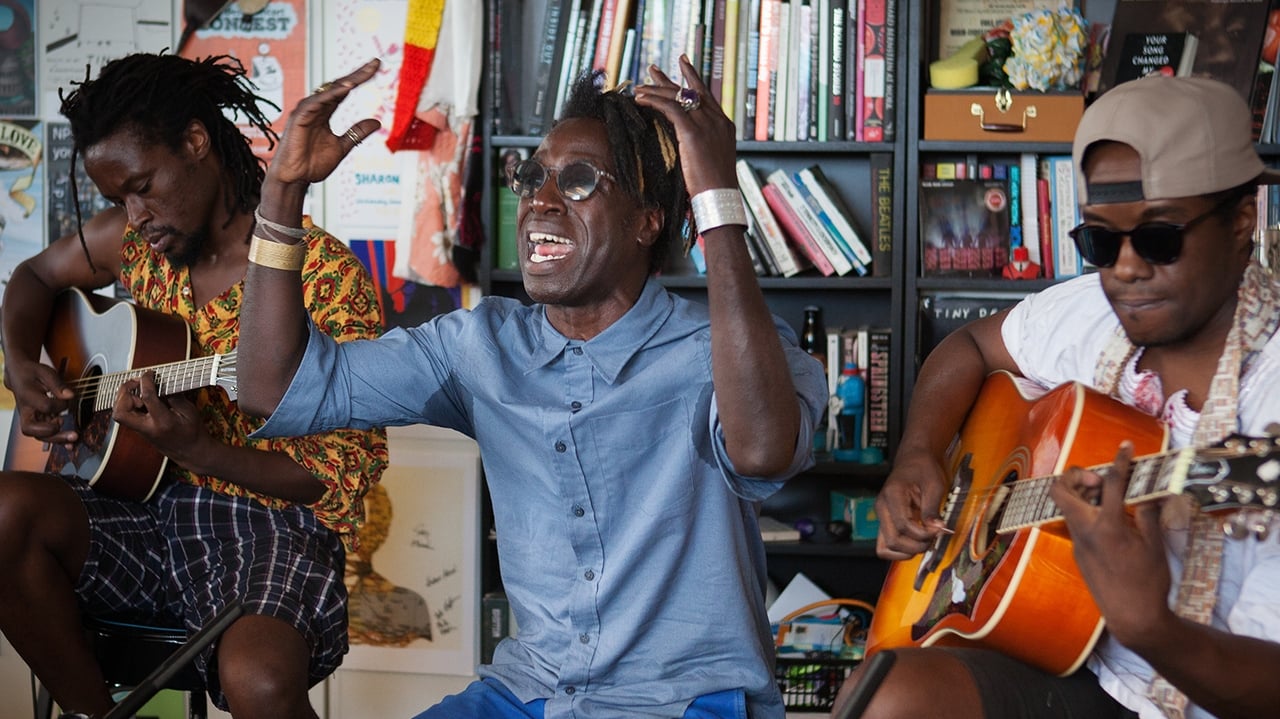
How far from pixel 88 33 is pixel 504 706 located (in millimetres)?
2549

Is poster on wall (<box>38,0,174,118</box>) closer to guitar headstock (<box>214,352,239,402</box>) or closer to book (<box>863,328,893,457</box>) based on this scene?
guitar headstock (<box>214,352,239,402</box>)

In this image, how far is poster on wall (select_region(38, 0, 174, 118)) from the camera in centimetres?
337

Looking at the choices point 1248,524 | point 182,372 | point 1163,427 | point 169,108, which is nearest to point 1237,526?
point 1248,524

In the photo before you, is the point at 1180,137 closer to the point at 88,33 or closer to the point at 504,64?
the point at 504,64

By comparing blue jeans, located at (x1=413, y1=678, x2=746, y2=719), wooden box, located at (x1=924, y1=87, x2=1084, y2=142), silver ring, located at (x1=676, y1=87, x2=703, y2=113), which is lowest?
blue jeans, located at (x1=413, y1=678, x2=746, y2=719)

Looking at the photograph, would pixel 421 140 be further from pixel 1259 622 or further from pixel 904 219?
pixel 1259 622

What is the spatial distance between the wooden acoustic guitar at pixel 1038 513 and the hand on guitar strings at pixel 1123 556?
43 millimetres


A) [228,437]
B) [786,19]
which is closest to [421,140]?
[786,19]

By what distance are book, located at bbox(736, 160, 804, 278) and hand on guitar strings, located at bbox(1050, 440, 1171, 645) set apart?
1834mm

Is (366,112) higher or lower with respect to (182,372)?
higher

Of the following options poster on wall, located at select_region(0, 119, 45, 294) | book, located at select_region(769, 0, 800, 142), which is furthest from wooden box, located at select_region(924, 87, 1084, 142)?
poster on wall, located at select_region(0, 119, 45, 294)

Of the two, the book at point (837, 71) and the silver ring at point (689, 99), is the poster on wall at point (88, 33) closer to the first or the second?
the book at point (837, 71)

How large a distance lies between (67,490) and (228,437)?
0.89 feet

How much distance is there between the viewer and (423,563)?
306 centimetres
